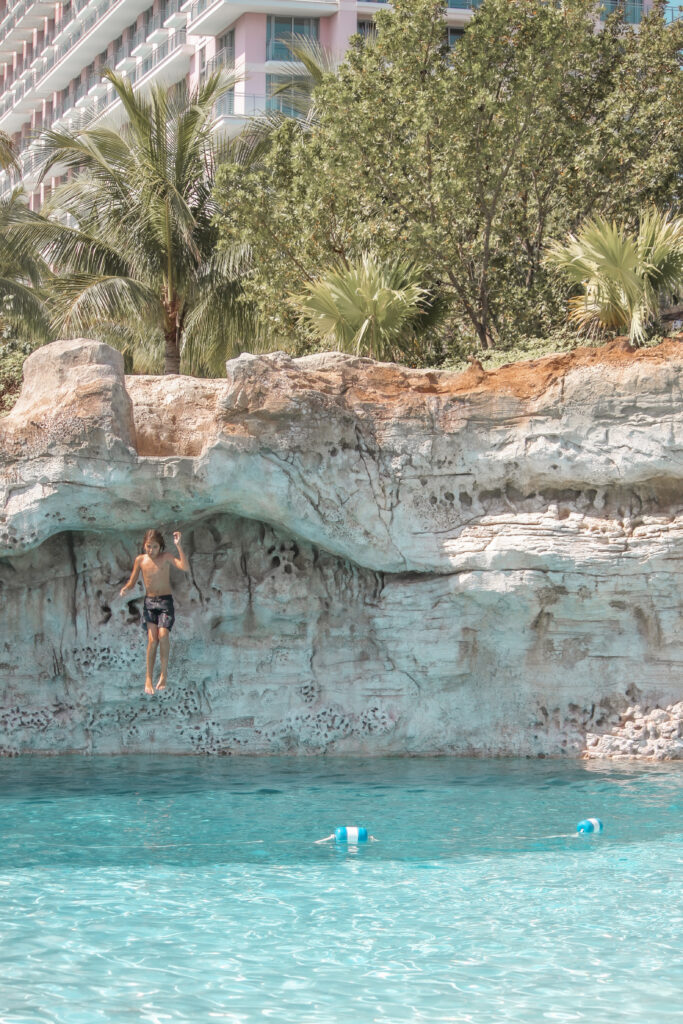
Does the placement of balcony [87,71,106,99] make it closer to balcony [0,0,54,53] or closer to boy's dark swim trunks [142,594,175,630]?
balcony [0,0,54,53]

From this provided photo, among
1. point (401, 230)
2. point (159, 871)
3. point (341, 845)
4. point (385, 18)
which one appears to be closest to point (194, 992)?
point (159, 871)

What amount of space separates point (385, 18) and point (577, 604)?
8.98 meters

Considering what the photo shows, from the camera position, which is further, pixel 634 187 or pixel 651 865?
pixel 634 187

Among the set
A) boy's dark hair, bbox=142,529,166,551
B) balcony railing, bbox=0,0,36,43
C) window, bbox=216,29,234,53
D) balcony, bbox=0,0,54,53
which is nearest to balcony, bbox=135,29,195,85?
window, bbox=216,29,234,53

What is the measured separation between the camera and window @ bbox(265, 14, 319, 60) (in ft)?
138

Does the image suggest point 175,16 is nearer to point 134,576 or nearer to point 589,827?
point 134,576

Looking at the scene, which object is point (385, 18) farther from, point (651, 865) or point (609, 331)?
point (651, 865)

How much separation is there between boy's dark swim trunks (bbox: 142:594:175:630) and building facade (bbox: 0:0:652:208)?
14715mm

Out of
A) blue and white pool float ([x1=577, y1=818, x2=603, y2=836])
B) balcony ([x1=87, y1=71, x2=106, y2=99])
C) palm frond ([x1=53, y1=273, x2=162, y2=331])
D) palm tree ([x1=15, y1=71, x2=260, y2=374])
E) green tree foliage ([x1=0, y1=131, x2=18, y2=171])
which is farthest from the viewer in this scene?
balcony ([x1=87, y1=71, x2=106, y2=99])

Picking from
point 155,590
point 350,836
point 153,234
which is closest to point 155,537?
point 155,590

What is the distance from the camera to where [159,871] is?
9516mm

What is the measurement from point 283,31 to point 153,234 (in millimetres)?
22524

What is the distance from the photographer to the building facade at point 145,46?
41.5 meters

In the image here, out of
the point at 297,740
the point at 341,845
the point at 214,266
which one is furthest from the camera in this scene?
the point at 214,266
